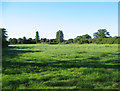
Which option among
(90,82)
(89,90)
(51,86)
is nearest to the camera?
(89,90)

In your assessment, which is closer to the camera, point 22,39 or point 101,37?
point 101,37

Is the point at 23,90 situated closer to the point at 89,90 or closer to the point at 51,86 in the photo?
the point at 51,86

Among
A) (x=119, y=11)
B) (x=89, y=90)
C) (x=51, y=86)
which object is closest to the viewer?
(x=89, y=90)

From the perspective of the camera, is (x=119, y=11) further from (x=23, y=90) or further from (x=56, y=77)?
(x=23, y=90)

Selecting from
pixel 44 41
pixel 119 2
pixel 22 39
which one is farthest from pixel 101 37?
pixel 119 2

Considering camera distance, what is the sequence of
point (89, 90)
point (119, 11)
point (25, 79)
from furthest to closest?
point (119, 11) → point (25, 79) → point (89, 90)

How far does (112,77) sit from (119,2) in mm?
4055

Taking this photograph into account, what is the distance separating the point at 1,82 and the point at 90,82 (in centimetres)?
331

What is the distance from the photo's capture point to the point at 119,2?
5539 millimetres

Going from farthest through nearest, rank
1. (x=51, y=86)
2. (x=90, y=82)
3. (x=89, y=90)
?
1. (x=90, y=82)
2. (x=51, y=86)
3. (x=89, y=90)

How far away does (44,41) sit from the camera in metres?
38.5

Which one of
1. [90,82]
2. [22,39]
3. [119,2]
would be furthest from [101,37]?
[90,82]

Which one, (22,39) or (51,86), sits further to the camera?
(22,39)

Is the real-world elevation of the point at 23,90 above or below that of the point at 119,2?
below
